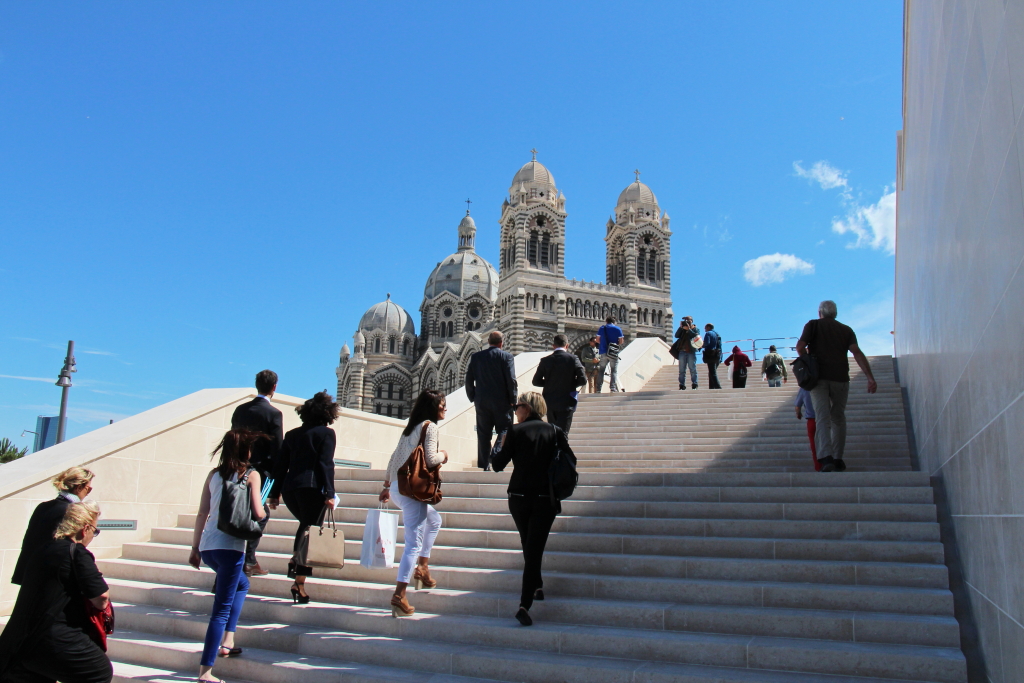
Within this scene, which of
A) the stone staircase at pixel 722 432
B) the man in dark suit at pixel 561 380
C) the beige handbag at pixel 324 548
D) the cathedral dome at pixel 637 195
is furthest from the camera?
the cathedral dome at pixel 637 195

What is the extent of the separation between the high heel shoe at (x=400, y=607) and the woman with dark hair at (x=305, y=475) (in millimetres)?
699

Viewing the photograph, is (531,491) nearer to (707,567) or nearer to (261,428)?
(707,567)

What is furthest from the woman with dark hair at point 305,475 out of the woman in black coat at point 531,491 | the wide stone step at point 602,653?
the woman in black coat at point 531,491

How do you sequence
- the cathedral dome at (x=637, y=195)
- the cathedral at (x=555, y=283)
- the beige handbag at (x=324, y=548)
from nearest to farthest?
the beige handbag at (x=324, y=548), the cathedral at (x=555, y=283), the cathedral dome at (x=637, y=195)

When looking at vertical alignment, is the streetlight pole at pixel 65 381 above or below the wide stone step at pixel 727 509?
above

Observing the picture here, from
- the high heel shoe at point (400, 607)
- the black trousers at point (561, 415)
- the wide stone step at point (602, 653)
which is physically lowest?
the wide stone step at point (602, 653)

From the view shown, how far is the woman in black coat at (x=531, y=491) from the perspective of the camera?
415 centimetres

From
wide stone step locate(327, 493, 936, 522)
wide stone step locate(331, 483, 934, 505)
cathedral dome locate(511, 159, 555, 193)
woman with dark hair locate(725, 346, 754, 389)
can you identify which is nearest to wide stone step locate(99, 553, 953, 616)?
wide stone step locate(327, 493, 936, 522)

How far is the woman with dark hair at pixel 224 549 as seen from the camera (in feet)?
12.5

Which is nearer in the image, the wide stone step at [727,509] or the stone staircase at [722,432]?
the wide stone step at [727,509]

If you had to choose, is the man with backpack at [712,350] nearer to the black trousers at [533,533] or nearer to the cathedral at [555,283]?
the black trousers at [533,533]

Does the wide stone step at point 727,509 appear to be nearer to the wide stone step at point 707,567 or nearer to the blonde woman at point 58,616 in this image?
the wide stone step at point 707,567

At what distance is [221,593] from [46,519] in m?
1.03

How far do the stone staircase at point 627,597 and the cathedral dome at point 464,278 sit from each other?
63608 millimetres
